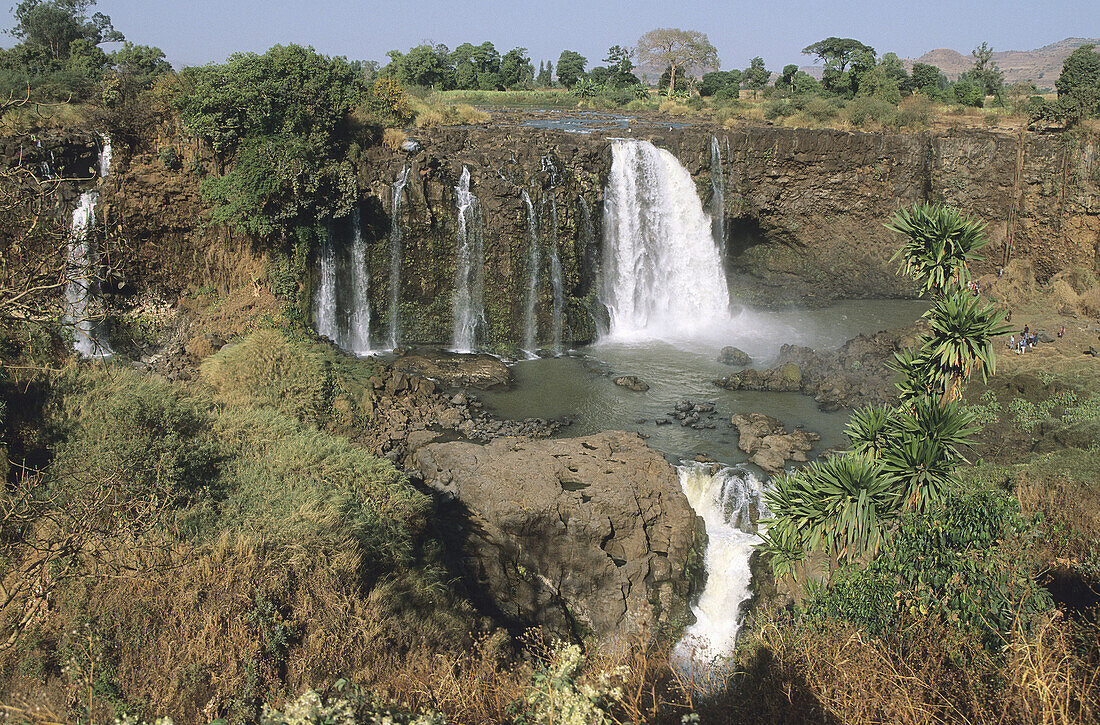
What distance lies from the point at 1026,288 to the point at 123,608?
94.4 ft

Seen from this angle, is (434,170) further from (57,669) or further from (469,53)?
(469,53)

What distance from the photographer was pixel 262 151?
21047 millimetres

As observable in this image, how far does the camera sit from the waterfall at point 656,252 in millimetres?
25484

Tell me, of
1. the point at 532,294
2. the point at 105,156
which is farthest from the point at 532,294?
the point at 105,156

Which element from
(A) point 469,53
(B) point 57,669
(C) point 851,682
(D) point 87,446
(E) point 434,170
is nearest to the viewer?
(C) point 851,682

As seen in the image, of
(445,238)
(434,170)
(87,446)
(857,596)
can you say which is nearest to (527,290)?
(445,238)

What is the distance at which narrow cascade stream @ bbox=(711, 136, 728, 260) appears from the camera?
27.3 m

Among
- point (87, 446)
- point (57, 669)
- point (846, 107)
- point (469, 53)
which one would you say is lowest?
point (57, 669)

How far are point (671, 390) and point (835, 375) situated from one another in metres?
4.26

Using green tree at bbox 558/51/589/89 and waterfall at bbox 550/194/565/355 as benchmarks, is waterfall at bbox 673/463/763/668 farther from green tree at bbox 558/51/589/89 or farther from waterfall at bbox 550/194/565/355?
green tree at bbox 558/51/589/89

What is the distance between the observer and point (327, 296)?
22.6 meters

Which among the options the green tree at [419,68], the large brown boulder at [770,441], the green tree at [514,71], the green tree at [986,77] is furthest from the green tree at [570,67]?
the large brown boulder at [770,441]

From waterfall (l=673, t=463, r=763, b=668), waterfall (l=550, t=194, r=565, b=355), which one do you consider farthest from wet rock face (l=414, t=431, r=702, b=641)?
waterfall (l=550, t=194, r=565, b=355)

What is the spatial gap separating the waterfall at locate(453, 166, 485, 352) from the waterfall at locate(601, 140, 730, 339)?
4.38 meters
